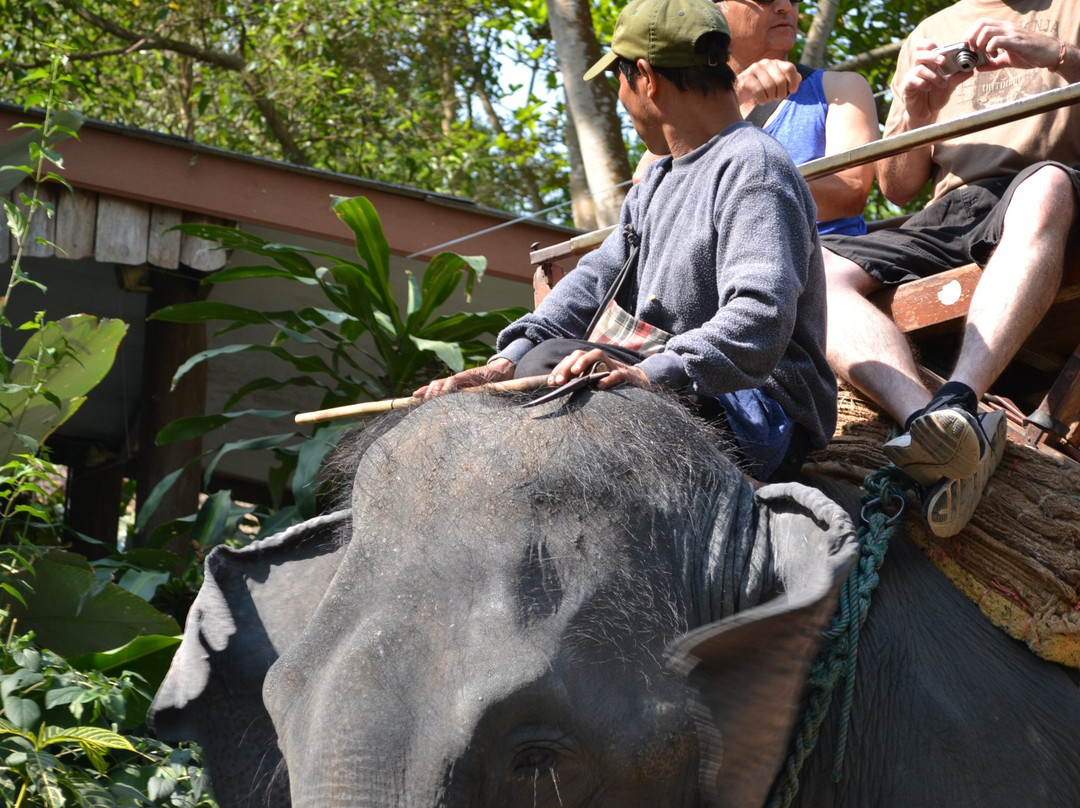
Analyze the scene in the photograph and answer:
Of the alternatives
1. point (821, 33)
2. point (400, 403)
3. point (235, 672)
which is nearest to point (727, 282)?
point (400, 403)

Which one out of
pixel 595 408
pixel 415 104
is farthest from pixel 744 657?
pixel 415 104

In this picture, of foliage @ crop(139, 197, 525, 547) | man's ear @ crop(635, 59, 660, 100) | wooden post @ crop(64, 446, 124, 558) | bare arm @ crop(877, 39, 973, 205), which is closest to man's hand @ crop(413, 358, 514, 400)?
man's ear @ crop(635, 59, 660, 100)

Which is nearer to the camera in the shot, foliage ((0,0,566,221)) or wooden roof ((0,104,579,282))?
wooden roof ((0,104,579,282))

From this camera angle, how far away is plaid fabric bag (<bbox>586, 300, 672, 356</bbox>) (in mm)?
2516

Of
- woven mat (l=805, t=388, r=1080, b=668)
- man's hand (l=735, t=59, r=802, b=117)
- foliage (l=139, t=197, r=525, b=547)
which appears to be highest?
man's hand (l=735, t=59, r=802, b=117)

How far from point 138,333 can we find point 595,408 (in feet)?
18.3

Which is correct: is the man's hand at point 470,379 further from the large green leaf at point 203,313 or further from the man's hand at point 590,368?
the large green leaf at point 203,313

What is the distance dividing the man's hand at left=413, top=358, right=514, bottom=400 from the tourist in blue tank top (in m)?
0.97

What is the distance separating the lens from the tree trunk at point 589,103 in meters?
6.73

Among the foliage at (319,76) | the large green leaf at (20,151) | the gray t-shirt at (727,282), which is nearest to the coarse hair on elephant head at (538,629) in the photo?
the gray t-shirt at (727,282)

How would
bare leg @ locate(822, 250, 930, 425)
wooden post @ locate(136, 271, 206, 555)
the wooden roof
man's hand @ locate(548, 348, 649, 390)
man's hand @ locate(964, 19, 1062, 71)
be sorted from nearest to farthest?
man's hand @ locate(548, 348, 649, 390), bare leg @ locate(822, 250, 930, 425), man's hand @ locate(964, 19, 1062, 71), the wooden roof, wooden post @ locate(136, 271, 206, 555)

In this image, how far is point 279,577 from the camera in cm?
245

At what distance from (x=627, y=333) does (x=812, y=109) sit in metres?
1.43

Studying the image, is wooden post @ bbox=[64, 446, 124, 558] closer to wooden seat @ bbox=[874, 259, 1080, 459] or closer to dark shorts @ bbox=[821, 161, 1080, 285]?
dark shorts @ bbox=[821, 161, 1080, 285]
